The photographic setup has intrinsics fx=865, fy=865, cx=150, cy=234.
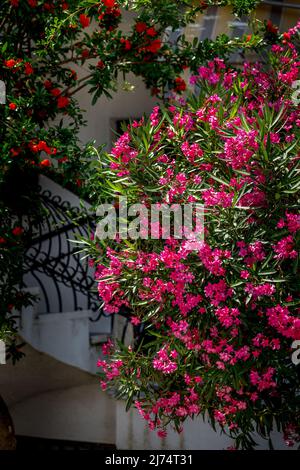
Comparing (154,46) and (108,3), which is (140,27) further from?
(108,3)

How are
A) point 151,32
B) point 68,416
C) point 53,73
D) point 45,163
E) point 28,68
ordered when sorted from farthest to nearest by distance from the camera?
1. point 68,416
2. point 53,73
3. point 151,32
4. point 28,68
5. point 45,163

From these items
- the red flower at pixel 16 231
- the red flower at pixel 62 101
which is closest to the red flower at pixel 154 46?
the red flower at pixel 62 101

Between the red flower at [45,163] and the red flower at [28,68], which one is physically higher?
the red flower at [28,68]

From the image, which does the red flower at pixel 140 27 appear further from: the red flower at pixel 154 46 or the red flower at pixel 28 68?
the red flower at pixel 28 68

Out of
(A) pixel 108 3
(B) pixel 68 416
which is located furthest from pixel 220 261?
(B) pixel 68 416

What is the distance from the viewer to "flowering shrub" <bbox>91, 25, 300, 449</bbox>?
5914 millimetres

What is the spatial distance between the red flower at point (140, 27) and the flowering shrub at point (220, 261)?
3.53 feet

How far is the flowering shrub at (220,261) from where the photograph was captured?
19.4 ft

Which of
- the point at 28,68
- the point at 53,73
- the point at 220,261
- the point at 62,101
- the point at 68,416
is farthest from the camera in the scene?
the point at 68,416

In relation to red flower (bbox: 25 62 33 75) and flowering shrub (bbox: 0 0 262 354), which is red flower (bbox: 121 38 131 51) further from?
red flower (bbox: 25 62 33 75)

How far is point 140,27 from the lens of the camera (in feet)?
26.0

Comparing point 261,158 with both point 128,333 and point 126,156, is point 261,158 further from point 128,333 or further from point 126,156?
point 128,333

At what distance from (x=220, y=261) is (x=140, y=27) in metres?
2.97

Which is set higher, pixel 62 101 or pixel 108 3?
pixel 108 3
